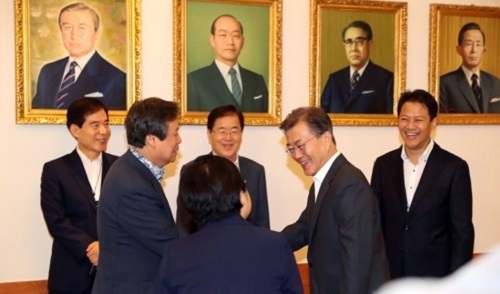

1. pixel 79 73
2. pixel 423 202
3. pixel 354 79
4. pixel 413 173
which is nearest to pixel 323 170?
pixel 423 202

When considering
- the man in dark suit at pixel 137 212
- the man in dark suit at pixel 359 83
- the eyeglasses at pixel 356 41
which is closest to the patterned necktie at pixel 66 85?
the man in dark suit at pixel 137 212

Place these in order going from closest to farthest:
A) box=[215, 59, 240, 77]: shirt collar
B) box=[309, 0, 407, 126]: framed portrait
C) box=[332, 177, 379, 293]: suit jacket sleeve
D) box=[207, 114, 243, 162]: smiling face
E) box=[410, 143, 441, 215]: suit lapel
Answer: box=[332, 177, 379, 293]: suit jacket sleeve
box=[410, 143, 441, 215]: suit lapel
box=[207, 114, 243, 162]: smiling face
box=[215, 59, 240, 77]: shirt collar
box=[309, 0, 407, 126]: framed portrait

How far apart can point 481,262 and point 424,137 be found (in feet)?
11.7

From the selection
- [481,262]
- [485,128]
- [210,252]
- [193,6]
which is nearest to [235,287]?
[210,252]

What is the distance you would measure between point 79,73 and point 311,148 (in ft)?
7.00

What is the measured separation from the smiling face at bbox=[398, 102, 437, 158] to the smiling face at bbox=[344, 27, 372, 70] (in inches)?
48.8

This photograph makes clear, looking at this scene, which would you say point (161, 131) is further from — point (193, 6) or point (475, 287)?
point (475, 287)

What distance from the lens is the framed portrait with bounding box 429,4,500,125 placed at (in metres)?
5.28

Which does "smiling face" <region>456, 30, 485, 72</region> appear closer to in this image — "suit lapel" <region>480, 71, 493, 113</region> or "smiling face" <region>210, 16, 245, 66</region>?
"suit lapel" <region>480, 71, 493, 113</region>

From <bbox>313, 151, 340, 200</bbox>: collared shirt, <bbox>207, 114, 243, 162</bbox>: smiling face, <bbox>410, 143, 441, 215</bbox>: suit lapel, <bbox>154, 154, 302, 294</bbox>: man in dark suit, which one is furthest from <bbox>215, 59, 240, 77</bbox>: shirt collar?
<bbox>154, 154, 302, 294</bbox>: man in dark suit

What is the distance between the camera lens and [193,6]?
183 inches

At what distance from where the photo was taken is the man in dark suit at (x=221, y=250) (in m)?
2.11

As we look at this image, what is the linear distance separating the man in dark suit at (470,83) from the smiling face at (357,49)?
0.68 m

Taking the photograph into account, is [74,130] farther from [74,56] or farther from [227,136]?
[227,136]
